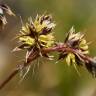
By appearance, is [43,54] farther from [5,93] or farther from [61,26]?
[61,26]

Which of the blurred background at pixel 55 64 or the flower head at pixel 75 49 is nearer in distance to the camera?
the flower head at pixel 75 49

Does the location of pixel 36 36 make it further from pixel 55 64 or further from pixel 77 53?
pixel 55 64

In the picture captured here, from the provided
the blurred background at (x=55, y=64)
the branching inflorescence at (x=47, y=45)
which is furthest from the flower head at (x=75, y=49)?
the blurred background at (x=55, y=64)

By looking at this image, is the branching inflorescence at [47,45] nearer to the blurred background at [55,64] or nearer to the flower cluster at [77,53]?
the flower cluster at [77,53]

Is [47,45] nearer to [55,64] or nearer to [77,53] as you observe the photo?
[77,53]

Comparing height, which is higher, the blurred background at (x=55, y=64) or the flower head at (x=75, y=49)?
the blurred background at (x=55, y=64)

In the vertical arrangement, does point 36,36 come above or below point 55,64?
below

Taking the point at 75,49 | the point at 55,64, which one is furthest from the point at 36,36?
the point at 55,64

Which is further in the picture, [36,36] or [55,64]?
[55,64]

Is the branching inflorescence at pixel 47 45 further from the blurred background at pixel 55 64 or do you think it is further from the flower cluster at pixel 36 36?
the blurred background at pixel 55 64

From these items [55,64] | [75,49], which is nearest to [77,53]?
[75,49]
